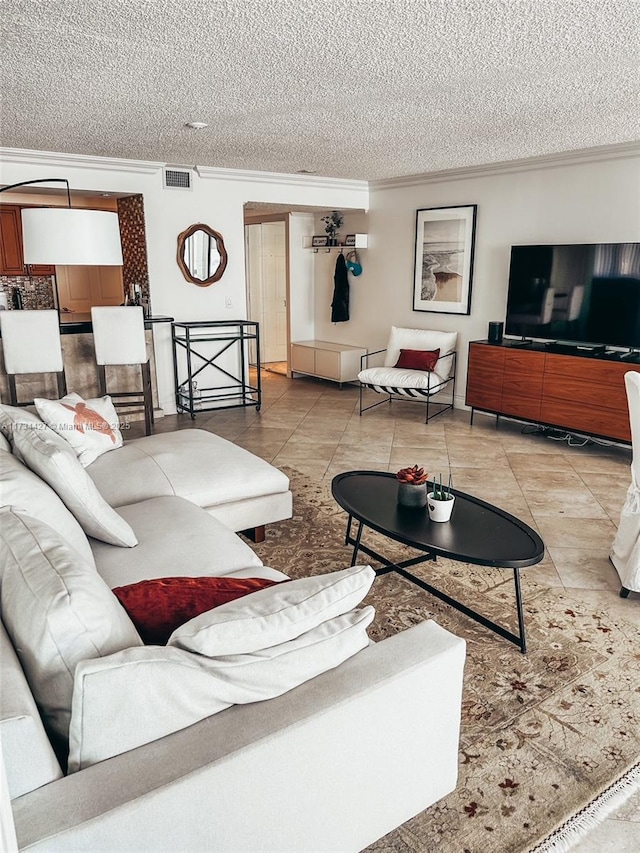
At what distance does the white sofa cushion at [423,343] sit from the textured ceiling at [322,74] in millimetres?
1986

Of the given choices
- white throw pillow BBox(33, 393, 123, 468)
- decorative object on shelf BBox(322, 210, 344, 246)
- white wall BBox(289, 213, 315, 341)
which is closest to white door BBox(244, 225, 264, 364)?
white wall BBox(289, 213, 315, 341)

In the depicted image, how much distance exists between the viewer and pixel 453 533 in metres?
2.64

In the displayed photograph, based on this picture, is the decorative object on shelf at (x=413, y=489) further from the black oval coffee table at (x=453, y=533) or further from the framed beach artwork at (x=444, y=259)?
the framed beach artwork at (x=444, y=259)

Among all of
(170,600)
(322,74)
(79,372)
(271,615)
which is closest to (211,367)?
(79,372)

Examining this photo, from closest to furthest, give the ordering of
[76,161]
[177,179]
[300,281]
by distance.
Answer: [76,161]
[177,179]
[300,281]

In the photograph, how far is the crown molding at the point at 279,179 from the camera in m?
6.47

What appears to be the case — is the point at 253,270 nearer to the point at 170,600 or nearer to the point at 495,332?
the point at 495,332

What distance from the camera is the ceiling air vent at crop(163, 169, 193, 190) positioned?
6250mm

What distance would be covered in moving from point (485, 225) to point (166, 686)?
6020 mm

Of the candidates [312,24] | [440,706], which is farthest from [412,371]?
[440,706]

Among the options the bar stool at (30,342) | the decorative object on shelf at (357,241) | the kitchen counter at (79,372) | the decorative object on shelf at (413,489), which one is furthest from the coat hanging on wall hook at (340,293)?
the decorative object on shelf at (413,489)

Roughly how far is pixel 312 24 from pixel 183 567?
7.10 ft

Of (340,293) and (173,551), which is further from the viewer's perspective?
(340,293)

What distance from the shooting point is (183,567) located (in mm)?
2240
